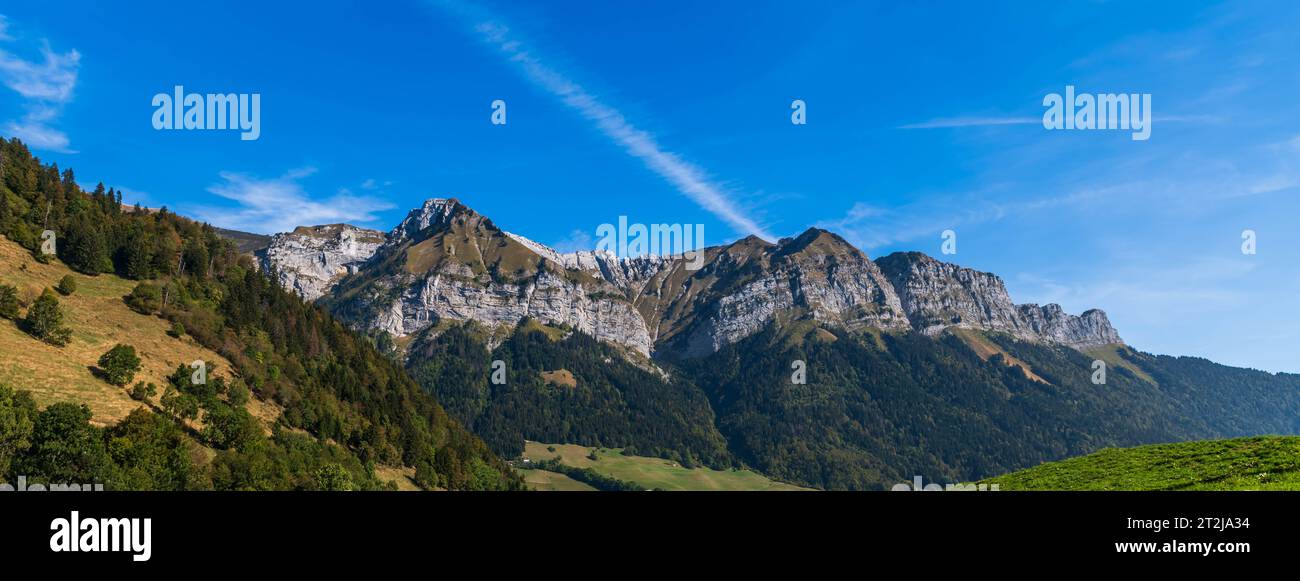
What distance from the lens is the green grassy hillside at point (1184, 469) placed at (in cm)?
3412

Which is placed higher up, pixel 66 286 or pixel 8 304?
pixel 66 286

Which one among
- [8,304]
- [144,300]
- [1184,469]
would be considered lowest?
[1184,469]

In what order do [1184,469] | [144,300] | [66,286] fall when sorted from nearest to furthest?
[1184,469], [66,286], [144,300]

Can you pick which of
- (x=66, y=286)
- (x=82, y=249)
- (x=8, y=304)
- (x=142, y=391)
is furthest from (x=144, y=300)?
(x=142, y=391)

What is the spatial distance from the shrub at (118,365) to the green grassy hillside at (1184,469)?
132958mm

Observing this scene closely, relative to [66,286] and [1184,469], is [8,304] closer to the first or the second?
[66,286]

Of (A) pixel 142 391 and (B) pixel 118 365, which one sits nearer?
(B) pixel 118 365

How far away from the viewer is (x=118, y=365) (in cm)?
11294

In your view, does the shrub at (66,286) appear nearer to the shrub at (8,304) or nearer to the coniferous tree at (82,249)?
the shrub at (8,304)

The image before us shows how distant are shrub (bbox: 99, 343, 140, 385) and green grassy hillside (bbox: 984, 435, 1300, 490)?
436ft

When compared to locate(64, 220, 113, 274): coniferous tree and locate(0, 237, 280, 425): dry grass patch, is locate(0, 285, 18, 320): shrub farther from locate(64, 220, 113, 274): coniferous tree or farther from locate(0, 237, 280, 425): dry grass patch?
locate(64, 220, 113, 274): coniferous tree

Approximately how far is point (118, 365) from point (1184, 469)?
14331cm
